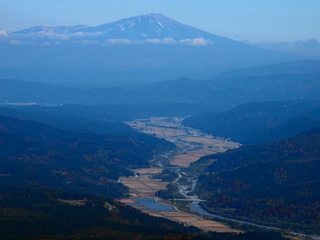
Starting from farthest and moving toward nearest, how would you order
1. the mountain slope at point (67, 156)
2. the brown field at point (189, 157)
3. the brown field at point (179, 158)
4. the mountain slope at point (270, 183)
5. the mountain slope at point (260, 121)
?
1. the mountain slope at point (260, 121)
2. the brown field at point (189, 157)
3. the mountain slope at point (67, 156)
4. the mountain slope at point (270, 183)
5. the brown field at point (179, 158)

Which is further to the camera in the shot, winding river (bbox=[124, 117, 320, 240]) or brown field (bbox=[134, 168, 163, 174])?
brown field (bbox=[134, 168, 163, 174])

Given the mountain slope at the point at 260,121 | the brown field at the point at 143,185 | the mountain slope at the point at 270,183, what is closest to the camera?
the mountain slope at the point at 270,183

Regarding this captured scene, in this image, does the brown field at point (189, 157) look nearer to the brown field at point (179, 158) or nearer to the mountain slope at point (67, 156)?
the brown field at point (179, 158)

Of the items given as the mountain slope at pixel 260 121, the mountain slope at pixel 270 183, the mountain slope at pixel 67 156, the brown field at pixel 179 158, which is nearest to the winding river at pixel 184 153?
the brown field at pixel 179 158

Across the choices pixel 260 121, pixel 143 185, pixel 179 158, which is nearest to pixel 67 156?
pixel 143 185

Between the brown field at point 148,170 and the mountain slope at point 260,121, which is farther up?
the mountain slope at point 260,121

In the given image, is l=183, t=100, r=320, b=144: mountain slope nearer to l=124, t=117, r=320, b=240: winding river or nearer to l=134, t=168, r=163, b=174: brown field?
l=124, t=117, r=320, b=240: winding river

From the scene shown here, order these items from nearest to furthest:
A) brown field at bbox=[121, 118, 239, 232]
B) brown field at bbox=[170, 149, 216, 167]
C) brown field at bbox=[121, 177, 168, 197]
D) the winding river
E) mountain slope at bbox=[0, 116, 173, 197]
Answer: brown field at bbox=[121, 118, 239, 232] < the winding river < brown field at bbox=[121, 177, 168, 197] < mountain slope at bbox=[0, 116, 173, 197] < brown field at bbox=[170, 149, 216, 167]

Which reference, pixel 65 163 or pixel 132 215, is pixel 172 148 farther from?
pixel 132 215

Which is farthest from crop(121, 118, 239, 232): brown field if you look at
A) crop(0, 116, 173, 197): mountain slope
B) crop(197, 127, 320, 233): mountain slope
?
crop(197, 127, 320, 233): mountain slope

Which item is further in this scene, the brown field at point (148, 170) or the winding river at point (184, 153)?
the brown field at point (148, 170)

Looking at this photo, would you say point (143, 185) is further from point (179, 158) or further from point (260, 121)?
point (260, 121)

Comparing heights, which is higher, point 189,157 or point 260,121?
point 260,121
